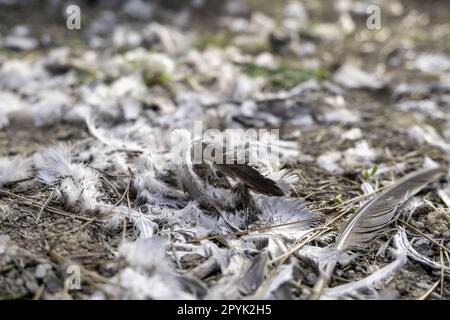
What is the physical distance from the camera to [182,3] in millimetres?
5973

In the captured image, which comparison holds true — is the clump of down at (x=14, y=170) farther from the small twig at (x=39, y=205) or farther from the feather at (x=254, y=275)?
the feather at (x=254, y=275)

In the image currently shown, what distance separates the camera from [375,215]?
2.05 metres

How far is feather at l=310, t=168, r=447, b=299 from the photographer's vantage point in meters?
1.85

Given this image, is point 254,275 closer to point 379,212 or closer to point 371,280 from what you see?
point 371,280

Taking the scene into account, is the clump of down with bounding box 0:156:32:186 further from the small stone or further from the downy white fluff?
the downy white fluff

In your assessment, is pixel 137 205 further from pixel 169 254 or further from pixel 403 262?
pixel 403 262

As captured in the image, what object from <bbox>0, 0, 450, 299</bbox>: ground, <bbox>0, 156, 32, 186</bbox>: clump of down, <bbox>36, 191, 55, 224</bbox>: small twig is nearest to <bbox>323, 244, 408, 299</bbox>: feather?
<bbox>0, 0, 450, 299</bbox>: ground

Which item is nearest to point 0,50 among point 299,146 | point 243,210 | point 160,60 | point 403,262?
point 160,60

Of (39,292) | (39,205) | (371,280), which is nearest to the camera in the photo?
(39,292)

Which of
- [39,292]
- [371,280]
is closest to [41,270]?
[39,292]

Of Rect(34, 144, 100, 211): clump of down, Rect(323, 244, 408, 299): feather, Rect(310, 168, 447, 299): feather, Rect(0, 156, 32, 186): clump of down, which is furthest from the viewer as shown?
Rect(0, 156, 32, 186): clump of down

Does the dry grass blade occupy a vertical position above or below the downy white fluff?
below

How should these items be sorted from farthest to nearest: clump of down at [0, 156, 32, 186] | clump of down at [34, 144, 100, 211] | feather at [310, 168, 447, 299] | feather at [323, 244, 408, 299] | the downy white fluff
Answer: clump of down at [0, 156, 32, 186] < clump of down at [34, 144, 100, 211] < feather at [310, 168, 447, 299] < feather at [323, 244, 408, 299] < the downy white fluff

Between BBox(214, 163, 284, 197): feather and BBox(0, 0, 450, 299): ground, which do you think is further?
BBox(214, 163, 284, 197): feather
